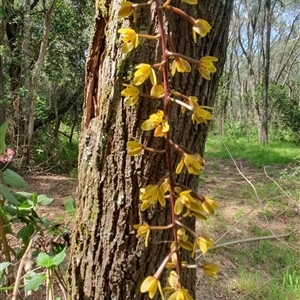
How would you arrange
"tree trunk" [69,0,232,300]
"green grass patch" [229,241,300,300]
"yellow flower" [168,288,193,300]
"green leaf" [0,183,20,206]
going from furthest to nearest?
"green grass patch" [229,241,300,300]
"green leaf" [0,183,20,206]
"tree trunk" [69,0,232,300]
"yellow flower" [168,288,193,300]

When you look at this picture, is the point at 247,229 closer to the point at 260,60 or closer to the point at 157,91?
the point at 157,91

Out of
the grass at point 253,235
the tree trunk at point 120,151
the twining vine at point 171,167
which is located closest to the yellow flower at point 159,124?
the twining vine at point 171,167

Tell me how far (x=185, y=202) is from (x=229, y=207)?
12.1 ft

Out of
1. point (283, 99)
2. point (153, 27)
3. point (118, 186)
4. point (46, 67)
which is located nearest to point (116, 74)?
point (153, 27)

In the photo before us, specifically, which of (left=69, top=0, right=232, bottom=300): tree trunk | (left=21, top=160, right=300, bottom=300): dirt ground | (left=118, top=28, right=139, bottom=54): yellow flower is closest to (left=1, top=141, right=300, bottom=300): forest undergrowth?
(left=21, top=160, right=300, bottom=300): dirt ground

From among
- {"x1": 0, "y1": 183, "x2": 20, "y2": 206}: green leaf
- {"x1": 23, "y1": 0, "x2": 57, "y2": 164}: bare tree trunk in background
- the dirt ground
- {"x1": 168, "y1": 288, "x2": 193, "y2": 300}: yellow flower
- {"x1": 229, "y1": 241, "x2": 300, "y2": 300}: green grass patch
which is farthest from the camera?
{"x1": 23, "y1": 0, "x2": 57, "y2": 164}: bare tree trunk in background

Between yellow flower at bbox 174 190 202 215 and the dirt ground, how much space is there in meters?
1.74

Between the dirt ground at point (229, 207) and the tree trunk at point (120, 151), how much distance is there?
56.7 inches

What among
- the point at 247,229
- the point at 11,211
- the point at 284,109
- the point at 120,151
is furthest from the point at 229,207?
the point at 284,109

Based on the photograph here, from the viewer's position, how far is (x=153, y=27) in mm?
675

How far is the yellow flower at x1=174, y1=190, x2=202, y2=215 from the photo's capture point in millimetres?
417

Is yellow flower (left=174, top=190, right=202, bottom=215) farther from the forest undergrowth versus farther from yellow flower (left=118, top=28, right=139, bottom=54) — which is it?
the forest undergrowth

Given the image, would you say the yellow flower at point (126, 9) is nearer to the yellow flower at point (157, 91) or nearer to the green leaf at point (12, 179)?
the yellow flower at point (157, 91)

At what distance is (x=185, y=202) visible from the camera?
16.4 inches
